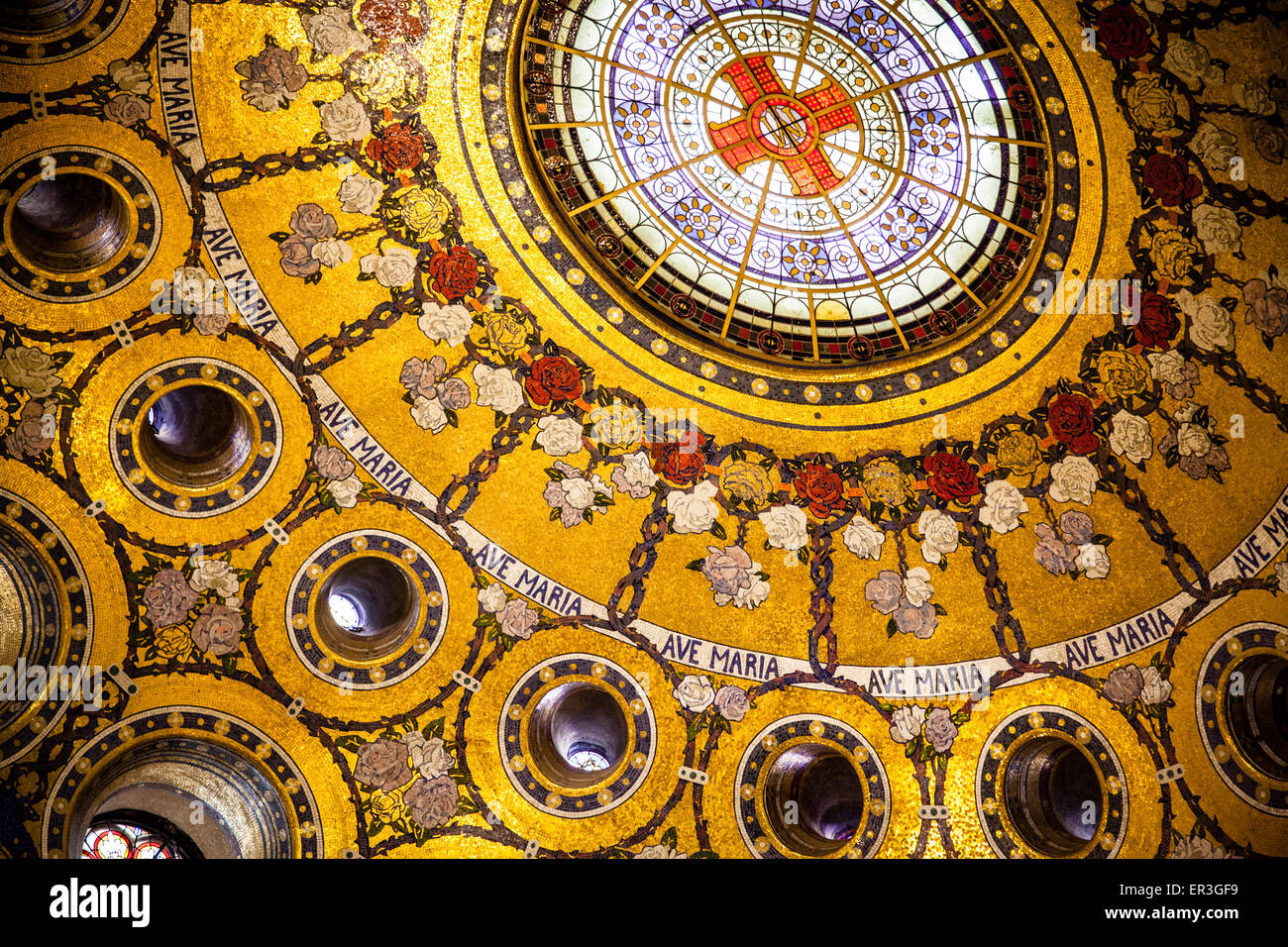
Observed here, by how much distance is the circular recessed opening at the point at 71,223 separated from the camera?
37.1 feet

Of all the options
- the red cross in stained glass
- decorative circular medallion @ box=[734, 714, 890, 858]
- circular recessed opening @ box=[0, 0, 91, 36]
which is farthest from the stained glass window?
the red cross in stained glass

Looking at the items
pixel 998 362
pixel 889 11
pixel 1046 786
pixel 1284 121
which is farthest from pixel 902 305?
pixel 1046 786

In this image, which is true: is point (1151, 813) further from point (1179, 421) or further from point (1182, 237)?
Result: point (1182, 237)

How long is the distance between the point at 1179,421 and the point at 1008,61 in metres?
4.32

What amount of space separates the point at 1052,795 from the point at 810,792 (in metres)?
2.65

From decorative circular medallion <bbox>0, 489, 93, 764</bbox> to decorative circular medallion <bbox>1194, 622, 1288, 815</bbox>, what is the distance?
11.2 meters

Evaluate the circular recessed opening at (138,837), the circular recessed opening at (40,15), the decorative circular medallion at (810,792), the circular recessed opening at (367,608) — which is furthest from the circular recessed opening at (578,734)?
the circular recessed opening at (40,15)

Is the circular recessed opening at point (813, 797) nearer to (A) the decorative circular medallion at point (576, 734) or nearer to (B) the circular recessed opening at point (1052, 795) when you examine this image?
(A) the decorative circular medallion at point (576, 734)

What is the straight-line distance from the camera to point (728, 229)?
13.7 meters

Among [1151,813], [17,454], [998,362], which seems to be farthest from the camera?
[998,362]

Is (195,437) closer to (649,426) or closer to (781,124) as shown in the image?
(649,426)

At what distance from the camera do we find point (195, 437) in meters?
12.4

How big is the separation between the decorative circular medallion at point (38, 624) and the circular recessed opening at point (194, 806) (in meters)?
0.97

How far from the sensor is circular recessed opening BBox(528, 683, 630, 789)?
12891 millimetres
